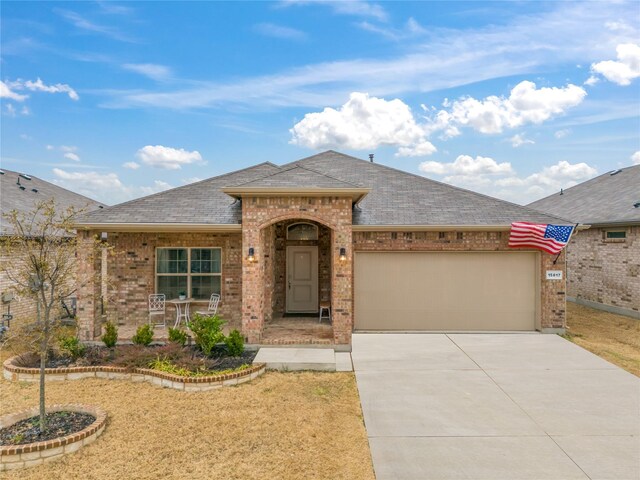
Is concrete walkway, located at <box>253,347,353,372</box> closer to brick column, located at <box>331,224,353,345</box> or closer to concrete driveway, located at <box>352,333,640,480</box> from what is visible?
concrete driveway, located at <box>352,333,640,480</box>

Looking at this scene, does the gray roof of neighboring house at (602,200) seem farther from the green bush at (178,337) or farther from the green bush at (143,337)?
the green bush at (143,337)

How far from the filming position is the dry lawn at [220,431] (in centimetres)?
428

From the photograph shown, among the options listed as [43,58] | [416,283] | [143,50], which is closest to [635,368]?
[416,283]

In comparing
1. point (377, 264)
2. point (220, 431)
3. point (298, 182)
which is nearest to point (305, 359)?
point (220, 431)

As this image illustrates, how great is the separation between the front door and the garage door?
2.13 metres

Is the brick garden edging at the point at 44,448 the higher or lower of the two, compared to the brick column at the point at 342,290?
lower

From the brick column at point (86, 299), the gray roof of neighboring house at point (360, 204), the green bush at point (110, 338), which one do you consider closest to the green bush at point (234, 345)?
the green bush at point (110, 338)

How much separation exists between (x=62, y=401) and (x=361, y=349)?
5.78m

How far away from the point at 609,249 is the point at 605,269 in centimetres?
78

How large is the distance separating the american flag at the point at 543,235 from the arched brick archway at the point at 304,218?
464cm

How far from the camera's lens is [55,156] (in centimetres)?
1645

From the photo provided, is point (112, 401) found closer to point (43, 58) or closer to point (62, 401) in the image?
point (62, 401)

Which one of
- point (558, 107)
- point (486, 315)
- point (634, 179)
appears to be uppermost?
point (558, 107)

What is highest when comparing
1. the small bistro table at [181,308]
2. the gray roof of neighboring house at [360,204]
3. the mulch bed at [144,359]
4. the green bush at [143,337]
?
the gray roof of neighboring house at [360,204]
